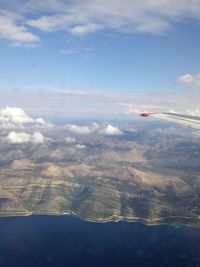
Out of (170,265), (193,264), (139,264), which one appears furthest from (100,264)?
(193,264)

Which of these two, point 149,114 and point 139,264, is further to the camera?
point 139,264

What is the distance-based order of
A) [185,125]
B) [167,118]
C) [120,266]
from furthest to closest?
[120,266] → [167,118] → [185,125]

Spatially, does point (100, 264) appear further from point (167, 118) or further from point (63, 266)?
point (167, 118)

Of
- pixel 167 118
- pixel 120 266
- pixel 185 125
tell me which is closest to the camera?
pixel 185 125

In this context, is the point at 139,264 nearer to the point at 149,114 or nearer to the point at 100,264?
the point at 100,264

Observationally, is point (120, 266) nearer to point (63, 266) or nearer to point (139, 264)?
point (139, 264)

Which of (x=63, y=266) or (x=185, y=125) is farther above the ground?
(x=185, y=125)

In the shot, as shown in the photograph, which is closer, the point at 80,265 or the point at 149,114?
the point at 149,114

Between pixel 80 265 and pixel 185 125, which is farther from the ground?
pixel 185 125

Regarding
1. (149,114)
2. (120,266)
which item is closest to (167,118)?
(149,114)
